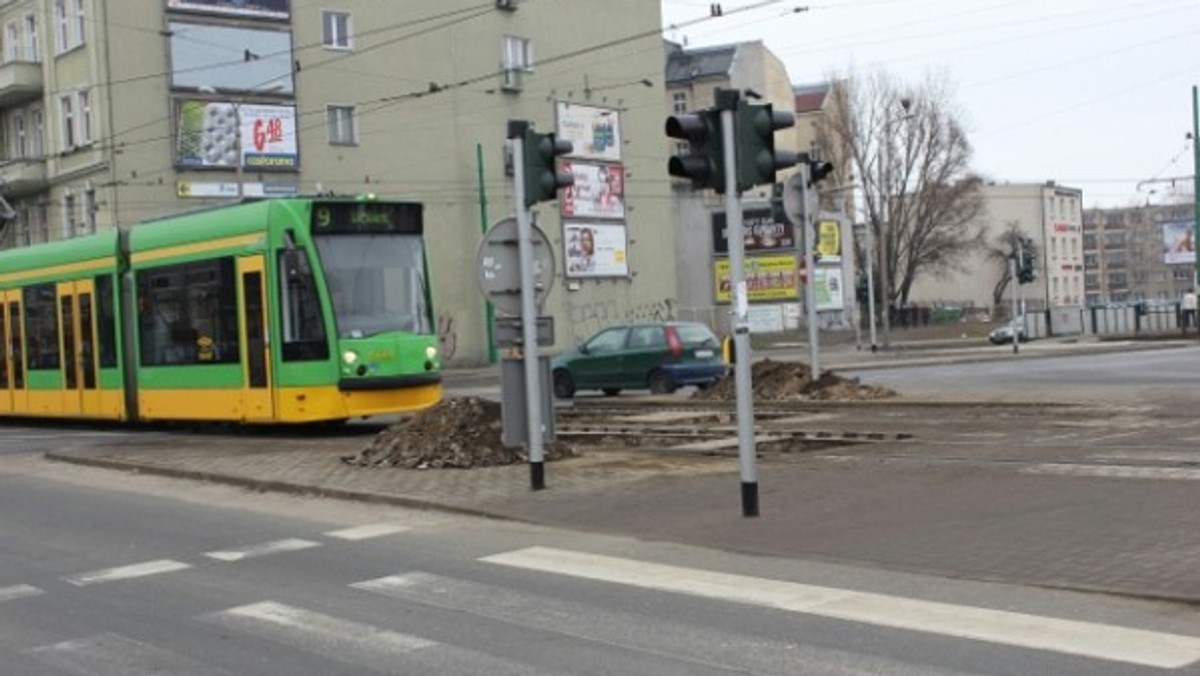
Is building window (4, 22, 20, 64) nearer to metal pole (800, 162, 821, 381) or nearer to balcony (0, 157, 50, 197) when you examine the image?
balcony (0, 157, 50, 197)

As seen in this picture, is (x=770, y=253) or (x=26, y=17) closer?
(x=26, y=17)

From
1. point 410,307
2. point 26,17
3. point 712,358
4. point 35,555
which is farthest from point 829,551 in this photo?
point 26,17

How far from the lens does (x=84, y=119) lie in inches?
1649

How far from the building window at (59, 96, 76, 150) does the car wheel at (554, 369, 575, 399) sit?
22986mm

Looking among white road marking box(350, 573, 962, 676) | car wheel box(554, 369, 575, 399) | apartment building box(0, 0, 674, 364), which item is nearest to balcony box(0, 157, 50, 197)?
apartment building box(0, 0, 674, 364)

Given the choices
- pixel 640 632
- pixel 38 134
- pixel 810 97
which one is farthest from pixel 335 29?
pixel 810 97

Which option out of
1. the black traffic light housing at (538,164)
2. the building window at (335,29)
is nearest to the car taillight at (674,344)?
the black traffic light housing at (538,164)

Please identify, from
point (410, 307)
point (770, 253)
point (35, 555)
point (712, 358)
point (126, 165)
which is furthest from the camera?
point (770, 253)

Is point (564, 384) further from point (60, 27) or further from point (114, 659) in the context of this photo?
point (60, 27)

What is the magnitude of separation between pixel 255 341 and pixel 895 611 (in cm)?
1300

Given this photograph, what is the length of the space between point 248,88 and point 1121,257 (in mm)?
137893

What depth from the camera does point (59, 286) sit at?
22672 millimetres

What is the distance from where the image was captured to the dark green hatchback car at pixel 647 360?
25703 millimetres

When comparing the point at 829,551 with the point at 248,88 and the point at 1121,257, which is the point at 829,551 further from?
the point at 1121,257
